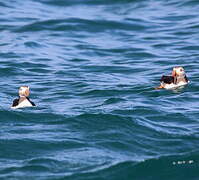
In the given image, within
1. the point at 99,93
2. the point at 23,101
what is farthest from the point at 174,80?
the point at 23,101

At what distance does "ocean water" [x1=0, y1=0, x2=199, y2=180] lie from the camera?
631 inches

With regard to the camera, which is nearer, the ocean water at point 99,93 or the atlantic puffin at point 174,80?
the ocean water at point 99,93

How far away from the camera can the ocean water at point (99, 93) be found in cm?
1602

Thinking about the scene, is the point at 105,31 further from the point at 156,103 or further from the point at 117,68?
the point at 156,103

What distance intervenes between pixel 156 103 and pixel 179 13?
1712 cm

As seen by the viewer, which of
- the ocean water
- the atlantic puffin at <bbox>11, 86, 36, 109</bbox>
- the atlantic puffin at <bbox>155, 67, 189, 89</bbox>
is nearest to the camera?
the ocean water

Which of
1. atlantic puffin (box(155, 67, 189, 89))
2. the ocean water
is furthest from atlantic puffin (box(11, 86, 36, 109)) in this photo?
atlantic puffin (box(155, 67, 189, 89))

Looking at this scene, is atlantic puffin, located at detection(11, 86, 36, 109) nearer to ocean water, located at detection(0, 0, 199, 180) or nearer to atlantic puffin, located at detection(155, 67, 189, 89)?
ocean water, located at detection(0, 0, 199, 180)

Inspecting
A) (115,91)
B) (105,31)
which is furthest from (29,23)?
(115,91)

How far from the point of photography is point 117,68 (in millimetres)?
26250

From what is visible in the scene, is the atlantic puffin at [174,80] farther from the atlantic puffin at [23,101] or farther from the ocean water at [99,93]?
the atlantic puffin at [23,101]

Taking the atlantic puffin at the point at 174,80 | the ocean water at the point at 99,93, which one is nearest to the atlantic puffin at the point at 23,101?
the ocean water at the point at 99,93

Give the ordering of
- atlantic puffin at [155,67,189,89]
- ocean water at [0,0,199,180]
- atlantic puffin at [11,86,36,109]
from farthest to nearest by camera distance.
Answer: atlantic puffin at [155,67,189,89] < atlantic puffin at [11,86,36,109] < ocean water at [0,0,199,180]

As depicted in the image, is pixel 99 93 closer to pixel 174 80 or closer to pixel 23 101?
pixel 174 80
